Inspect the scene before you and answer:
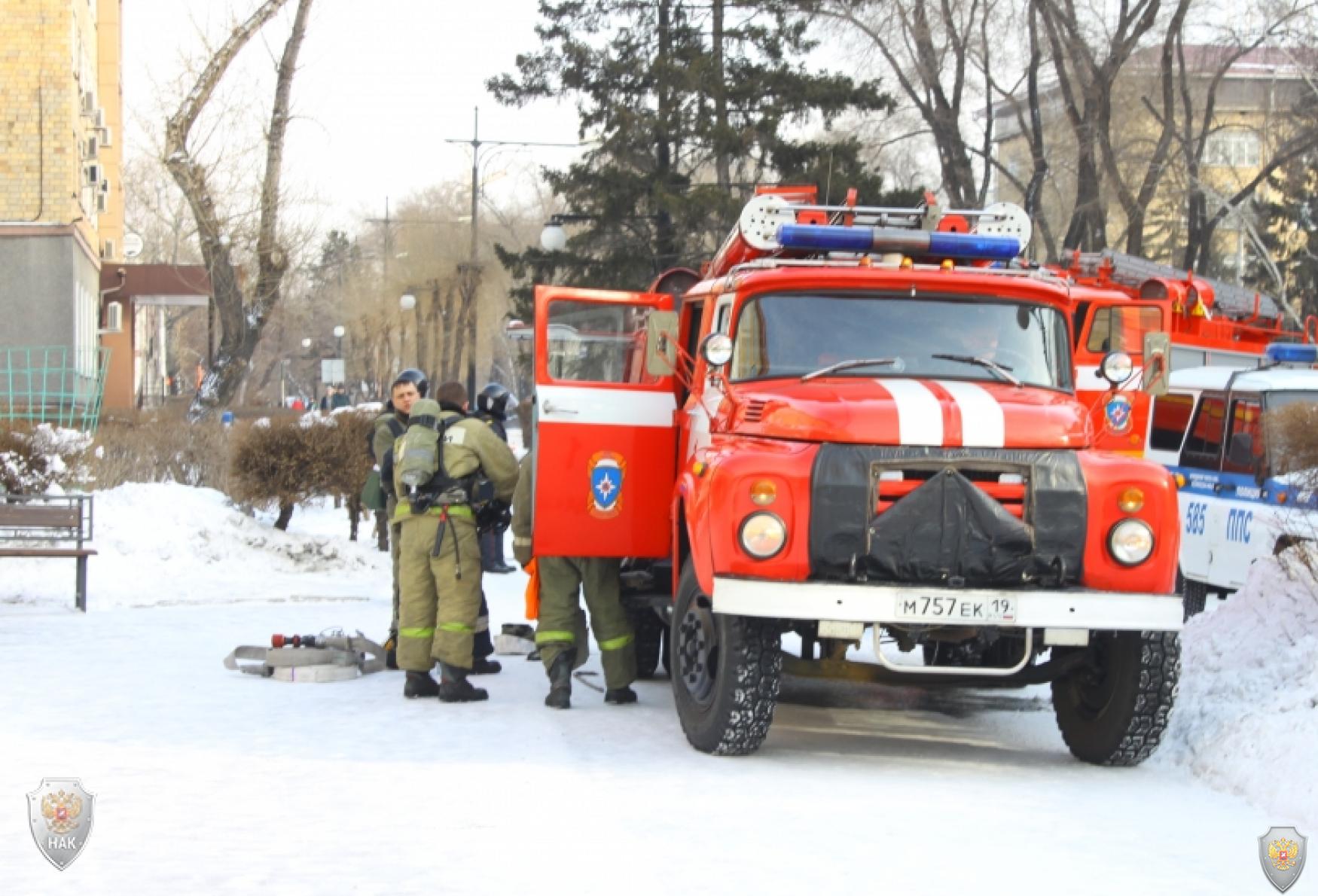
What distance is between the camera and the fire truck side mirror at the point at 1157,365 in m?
8.66

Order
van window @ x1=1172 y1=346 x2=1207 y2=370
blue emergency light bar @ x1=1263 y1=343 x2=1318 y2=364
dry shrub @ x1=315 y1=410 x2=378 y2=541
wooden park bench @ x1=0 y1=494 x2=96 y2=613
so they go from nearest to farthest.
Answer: wooden park bench @ x1=0 y1=494 x2=96 y2=613, blue emergency light bar @ x1=1263 y1=343 x2=1318 y2=364, van window @ x1=1172 y1=346 x2=1207 y2=370, dry shrub @ x1=315 y1=410 x2=378 y2=541

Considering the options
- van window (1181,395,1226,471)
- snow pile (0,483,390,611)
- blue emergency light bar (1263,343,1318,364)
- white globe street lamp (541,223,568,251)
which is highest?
white globe street lamp (541,223,568,251)

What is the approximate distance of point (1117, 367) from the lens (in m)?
8.74

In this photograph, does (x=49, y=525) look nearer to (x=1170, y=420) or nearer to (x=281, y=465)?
(x=281, y=465)

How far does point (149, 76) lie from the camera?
96.9 feet

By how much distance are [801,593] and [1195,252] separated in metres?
28.6

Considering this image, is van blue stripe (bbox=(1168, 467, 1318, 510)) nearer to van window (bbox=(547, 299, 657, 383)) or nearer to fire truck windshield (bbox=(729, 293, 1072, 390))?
fire truck windshield (bbox=(729, 293, 1072, 390))

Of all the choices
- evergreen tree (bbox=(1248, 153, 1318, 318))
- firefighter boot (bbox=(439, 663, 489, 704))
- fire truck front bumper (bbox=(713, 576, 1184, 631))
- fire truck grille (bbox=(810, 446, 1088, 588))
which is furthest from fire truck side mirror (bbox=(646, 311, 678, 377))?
evergreen tree (bbox=(1248, 153, 1318, 318))

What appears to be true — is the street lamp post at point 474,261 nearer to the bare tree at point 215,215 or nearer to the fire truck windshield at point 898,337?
the bare tree at point 215,215

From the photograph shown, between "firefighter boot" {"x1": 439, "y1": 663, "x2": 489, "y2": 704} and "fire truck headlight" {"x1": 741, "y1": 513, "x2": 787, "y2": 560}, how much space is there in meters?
2.83

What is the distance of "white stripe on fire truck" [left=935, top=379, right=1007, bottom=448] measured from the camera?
777 centimetres

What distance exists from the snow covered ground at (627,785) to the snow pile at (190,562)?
3.23m

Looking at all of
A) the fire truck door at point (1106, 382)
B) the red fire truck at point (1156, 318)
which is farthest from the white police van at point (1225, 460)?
the fire truck door at point (1106, 382)

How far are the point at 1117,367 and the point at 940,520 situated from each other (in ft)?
5.61
